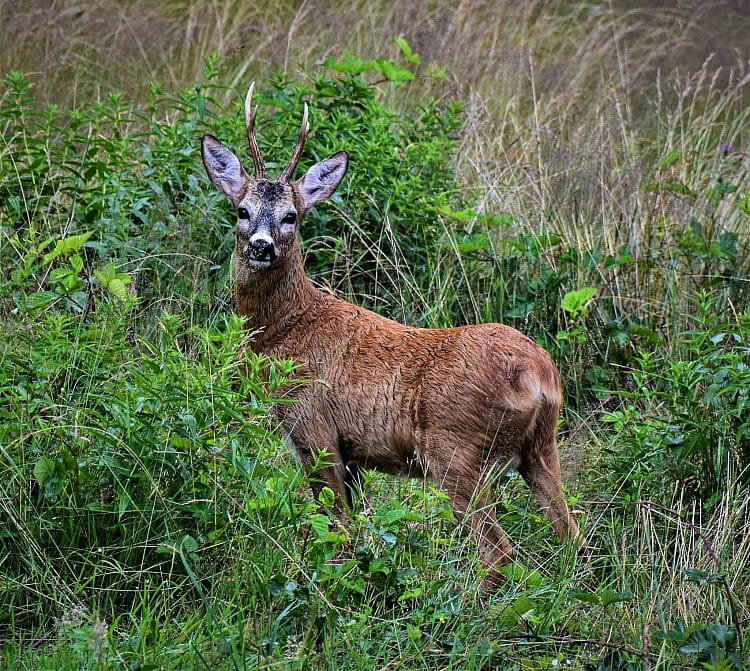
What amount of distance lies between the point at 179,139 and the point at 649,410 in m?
2.95

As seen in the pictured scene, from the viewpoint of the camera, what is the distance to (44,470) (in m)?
3.87

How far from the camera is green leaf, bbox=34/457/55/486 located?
152 inches

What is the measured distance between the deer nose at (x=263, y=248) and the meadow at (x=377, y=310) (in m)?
0.39

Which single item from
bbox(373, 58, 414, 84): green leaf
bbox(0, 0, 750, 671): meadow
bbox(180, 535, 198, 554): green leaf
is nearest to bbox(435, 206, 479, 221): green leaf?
bbox(0, 0, 750, 671): meadow

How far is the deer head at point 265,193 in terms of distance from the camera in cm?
521

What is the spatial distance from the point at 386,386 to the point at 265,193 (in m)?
1.12

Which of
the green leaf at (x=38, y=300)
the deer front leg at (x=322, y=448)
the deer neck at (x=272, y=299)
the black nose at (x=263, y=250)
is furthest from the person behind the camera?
the deer neck at (x=272, y=299)

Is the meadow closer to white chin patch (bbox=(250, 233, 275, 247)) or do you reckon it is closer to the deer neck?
the deer neck

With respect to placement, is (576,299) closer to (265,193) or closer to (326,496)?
(265,193)

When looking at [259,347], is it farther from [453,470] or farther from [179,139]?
[179,139]

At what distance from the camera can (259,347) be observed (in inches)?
210

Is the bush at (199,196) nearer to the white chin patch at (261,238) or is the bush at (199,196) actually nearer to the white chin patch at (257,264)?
the white chin patch at (257,264)

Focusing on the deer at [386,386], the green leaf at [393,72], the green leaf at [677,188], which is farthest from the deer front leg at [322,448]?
the green leaf at [677,188]

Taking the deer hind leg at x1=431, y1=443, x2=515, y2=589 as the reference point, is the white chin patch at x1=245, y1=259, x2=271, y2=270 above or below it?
above
